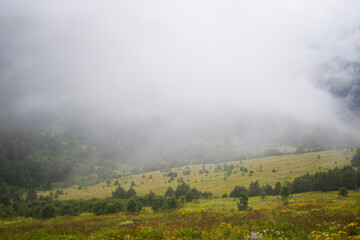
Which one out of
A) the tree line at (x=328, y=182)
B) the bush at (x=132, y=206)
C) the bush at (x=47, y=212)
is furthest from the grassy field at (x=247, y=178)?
the bush at (x=47, y=212)

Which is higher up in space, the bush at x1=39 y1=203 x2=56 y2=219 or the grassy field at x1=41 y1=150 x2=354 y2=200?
the bush at x1=39 y1=203 x2=56 y2=219

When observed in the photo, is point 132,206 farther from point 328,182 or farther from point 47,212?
point 328,182

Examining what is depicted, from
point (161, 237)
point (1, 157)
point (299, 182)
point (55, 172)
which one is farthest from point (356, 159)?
point (1, 157)

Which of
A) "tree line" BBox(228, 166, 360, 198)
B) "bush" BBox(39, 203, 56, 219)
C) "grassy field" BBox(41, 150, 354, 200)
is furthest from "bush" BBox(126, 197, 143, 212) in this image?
"grassy field" BBox(41, 150, 354, 200)

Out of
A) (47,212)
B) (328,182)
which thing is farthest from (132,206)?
(328,182)

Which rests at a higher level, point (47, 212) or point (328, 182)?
point (47, 212)

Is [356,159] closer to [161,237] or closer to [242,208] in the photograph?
[242,208]

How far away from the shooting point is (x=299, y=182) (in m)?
57.7

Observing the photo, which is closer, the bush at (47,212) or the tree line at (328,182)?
the bush at (47,212)

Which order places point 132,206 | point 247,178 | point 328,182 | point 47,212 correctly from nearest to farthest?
point 132,206 < point 47,212 < point 328,182 < point 247,178

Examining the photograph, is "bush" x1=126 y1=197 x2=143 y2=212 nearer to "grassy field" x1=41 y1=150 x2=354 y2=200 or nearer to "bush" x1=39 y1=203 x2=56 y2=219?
"bush" x1=39 y1=203 x2=56 y2=219

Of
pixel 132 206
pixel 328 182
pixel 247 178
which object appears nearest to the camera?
pixel 132 206

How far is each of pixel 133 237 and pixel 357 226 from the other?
1357 centimetres

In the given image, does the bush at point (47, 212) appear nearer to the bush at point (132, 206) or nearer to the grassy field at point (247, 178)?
the bush at point (132, 206)
